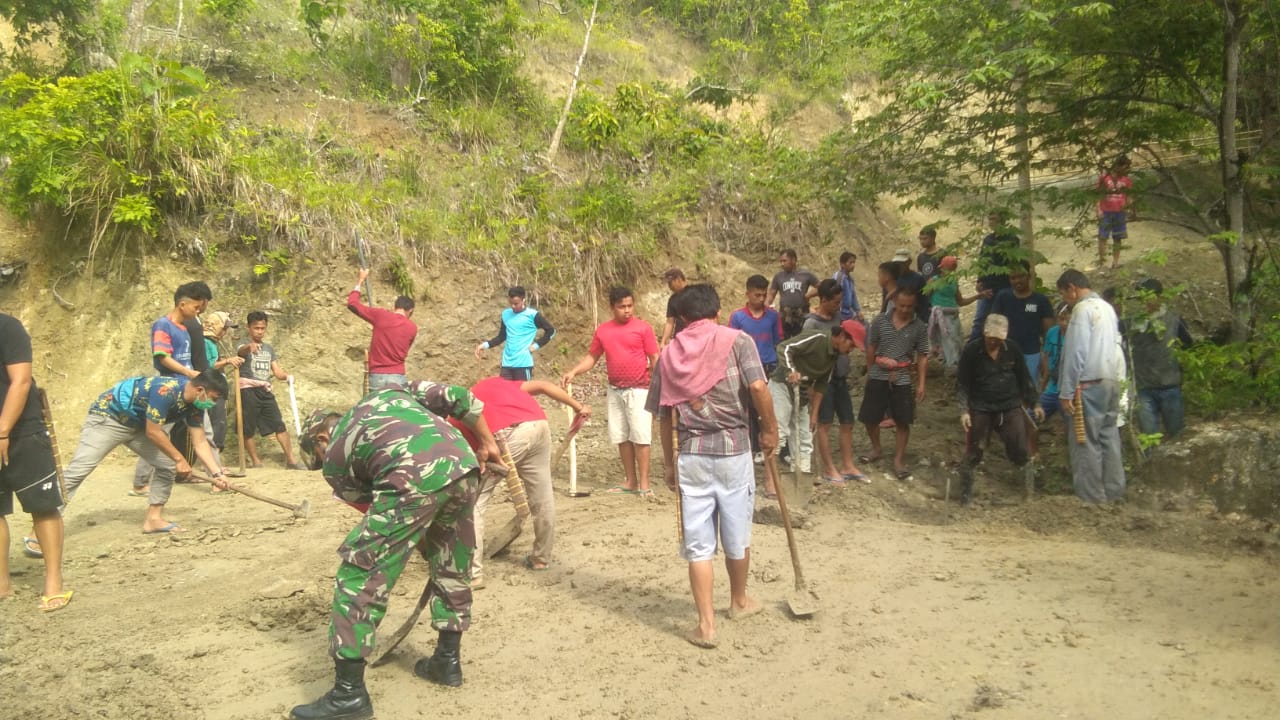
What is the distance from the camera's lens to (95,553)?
6613 millimetres

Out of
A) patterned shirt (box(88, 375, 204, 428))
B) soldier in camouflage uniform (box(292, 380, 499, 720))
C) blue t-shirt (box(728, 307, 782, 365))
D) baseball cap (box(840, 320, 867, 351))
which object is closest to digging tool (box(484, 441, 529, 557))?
soldier in camouflage uniform (box(292, 380, 499, 720))

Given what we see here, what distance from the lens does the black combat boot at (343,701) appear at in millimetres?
3906

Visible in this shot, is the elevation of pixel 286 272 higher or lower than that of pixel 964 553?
higher

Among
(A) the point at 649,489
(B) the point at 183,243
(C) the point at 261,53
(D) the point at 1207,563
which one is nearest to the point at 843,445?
(A) the point at 649,489

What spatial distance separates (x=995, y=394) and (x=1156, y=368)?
52.2 inches

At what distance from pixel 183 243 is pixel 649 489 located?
6.70m

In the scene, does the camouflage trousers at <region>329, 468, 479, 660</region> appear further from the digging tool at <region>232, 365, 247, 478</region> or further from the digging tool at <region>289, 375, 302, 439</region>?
the digging tool at <region>289, 375, 302, 439</region>

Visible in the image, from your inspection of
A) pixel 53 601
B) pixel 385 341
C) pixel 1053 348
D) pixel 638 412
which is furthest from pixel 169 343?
pixel 1053 348

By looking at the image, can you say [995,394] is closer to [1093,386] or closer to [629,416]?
[1093,386]

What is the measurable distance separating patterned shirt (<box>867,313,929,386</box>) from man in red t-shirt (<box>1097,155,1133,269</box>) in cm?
200

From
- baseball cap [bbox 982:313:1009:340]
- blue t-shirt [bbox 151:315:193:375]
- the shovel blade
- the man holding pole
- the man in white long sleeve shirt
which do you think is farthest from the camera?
blue t-shirt [bbox 151:315:193:375]

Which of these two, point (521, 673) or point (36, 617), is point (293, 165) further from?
point (521, 673)

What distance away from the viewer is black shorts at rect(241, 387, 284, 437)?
9320mm

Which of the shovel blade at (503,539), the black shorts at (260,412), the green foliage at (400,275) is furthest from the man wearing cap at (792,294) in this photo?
the black shorts at (260,412)
